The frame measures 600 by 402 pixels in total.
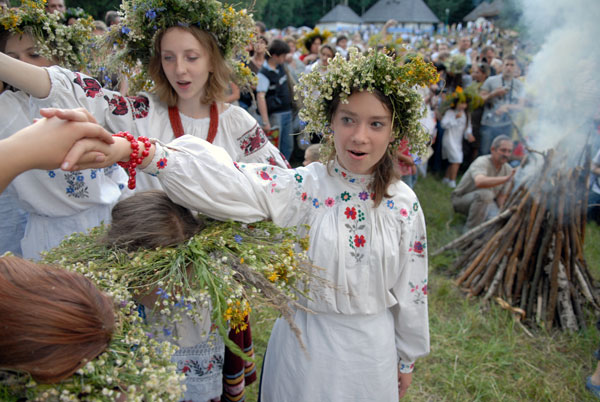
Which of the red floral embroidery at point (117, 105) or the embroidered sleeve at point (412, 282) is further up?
the red floral embroidery at point (117, 105)

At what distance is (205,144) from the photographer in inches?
61.6

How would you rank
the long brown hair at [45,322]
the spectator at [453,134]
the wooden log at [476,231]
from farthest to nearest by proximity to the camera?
the spectator at [453,134]
the wooden log at [476,231]
the long brown hair at [45,322]

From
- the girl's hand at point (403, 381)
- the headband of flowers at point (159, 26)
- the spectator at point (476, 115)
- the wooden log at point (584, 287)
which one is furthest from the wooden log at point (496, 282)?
the spectator at point (476, 115)

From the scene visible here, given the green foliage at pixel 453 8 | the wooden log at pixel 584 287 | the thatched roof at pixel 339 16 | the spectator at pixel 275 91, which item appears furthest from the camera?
the thatched roof at pixel 339 16

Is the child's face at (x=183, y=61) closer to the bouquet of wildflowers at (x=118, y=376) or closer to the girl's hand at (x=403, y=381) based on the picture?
the bouquet of wildflowers at (x=118, y=376)

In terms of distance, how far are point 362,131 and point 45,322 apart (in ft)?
4.33

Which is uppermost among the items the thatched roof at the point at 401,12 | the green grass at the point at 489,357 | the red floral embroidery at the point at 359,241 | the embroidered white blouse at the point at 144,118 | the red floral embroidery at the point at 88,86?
the thatched roof at the point at 401,12

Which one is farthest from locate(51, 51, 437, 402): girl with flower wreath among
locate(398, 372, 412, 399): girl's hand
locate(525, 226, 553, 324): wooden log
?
locate(525, 226, 553, 324): wooden log

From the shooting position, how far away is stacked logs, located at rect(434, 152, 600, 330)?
3902mm

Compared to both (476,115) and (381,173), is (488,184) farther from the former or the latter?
(381,173)

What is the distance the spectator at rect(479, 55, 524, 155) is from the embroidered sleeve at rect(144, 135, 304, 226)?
692 cm

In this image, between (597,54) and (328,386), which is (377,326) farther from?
(597,54)

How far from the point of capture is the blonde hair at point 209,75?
2316 millimetres

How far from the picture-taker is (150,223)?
154 cm
